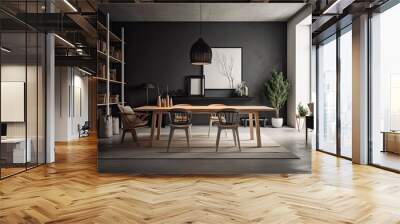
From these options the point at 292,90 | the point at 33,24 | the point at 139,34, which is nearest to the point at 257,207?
the point at 292,90

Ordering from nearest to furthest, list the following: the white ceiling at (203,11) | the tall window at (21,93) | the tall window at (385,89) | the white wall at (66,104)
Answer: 1. the tall window at (21,93)
2. the tall window at (385,89)
3. the white ceiling at (203,11)
4. the white wall at (66,104)

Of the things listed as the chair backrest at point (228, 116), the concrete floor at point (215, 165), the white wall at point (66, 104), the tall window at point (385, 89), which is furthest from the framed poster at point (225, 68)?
the white wall at point (66, 104)

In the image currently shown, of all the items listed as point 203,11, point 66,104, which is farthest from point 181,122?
point 66,104

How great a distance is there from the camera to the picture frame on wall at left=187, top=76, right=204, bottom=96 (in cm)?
686

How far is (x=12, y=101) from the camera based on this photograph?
5781 mm

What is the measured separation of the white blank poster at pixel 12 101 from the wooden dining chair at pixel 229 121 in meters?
3.23

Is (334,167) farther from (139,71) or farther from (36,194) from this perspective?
(36,194)

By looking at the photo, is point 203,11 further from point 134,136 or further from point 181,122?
point 134,136

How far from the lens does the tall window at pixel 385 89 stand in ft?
19.1

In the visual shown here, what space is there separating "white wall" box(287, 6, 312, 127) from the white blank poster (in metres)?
4.67

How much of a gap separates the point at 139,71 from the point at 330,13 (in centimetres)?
346

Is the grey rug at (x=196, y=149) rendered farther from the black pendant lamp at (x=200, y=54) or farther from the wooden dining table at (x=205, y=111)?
the black pendant lamp at (x=200, y=54)

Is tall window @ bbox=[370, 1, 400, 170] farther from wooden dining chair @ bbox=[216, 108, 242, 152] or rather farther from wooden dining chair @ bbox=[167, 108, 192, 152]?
wooden dining chair @ bbox=[167, 108, 192, 152]

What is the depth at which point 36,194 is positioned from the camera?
14.4 ft
